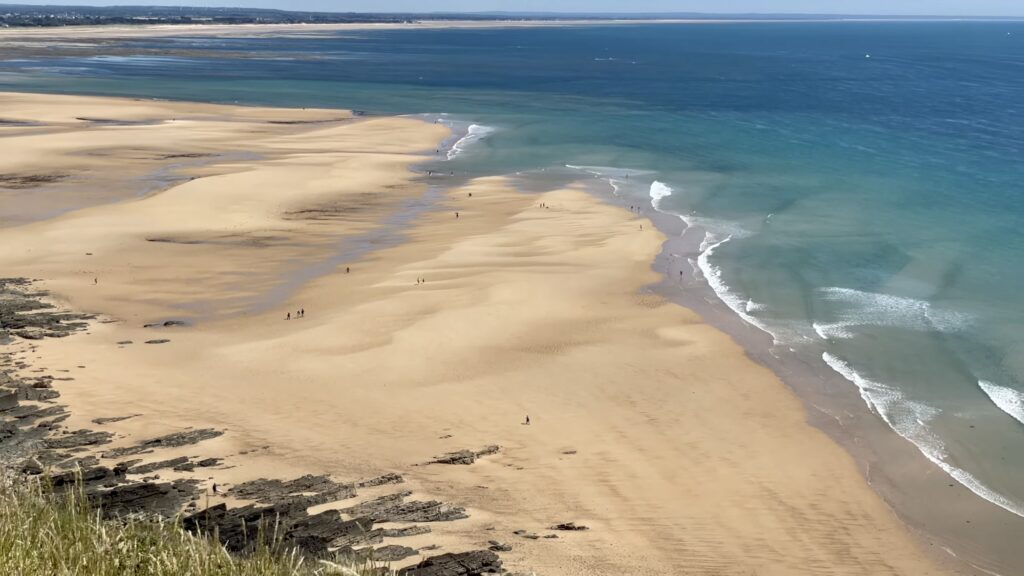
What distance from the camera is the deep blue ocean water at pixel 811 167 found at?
22109 mm

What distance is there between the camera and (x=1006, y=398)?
20328 millimetres

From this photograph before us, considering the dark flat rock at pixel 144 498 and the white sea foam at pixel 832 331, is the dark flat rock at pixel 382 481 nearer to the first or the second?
the dark flat rock at pixel 144 498

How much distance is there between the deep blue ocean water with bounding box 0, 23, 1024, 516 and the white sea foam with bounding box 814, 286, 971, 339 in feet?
0.27

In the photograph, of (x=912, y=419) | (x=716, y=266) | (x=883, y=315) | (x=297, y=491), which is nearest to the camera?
(x=297, y=491)

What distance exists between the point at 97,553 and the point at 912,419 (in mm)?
16121

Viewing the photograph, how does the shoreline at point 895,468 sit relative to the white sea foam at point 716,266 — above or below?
below

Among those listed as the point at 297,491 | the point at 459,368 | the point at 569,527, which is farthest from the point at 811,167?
the point at 297,491

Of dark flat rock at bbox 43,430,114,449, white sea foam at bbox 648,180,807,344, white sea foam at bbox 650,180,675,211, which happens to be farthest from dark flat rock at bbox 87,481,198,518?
white sea foam at bbox 650,180,675,211

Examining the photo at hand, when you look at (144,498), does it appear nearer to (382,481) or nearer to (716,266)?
(382,481)

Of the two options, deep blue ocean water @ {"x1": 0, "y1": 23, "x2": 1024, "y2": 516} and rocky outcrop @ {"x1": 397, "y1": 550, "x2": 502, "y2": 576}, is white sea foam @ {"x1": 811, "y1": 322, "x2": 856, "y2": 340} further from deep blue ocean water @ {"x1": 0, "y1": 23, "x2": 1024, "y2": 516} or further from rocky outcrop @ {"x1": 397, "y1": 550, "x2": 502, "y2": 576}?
rocky outcrop @ {"x1": 397, "y1": 550, "x2": 502, "y2": 576}

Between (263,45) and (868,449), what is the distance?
142898 mm

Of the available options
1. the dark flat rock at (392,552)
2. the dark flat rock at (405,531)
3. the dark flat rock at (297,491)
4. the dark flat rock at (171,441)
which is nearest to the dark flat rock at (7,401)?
the dark flat rock at (171,441)

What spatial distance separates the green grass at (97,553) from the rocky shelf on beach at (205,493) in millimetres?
3071

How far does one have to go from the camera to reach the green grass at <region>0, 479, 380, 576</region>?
6.70m
